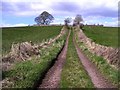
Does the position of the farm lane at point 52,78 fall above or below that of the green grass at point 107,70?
below

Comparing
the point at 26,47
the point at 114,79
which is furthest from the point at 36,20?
the point at 114,79

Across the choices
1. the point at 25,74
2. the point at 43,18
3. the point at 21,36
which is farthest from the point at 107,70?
the point at 43,18

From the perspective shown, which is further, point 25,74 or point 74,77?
point 74,77

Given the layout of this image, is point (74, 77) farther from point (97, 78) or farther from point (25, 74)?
point (25, 74)

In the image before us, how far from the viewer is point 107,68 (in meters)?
22.1

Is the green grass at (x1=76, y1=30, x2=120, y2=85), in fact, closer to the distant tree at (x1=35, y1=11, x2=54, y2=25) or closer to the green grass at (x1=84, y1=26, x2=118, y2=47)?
the green grass at (x1=84, y1=26, x2=118, y2=47)

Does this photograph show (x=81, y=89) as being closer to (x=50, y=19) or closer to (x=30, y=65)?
(x=30, y=65)

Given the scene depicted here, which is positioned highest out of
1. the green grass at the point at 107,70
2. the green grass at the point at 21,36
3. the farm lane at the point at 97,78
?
the green grass at the point at 21,36

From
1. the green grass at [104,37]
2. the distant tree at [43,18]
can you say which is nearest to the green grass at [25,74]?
the green grass at [104,37]

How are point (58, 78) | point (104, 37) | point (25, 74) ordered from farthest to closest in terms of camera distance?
1. point (104, 37)
2. point (58, 78)
3. point (25, 74)

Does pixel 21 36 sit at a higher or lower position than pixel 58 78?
higher

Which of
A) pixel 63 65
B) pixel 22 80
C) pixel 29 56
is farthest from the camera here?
pixel 29 56

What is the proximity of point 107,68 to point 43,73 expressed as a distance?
4470 mm

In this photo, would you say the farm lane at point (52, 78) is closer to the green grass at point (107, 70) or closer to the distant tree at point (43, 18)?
the green grass at point (107, 70)
